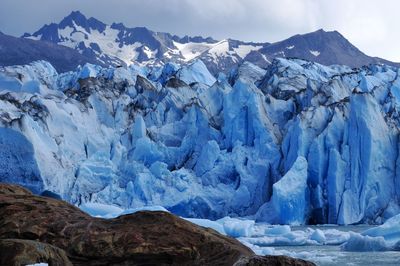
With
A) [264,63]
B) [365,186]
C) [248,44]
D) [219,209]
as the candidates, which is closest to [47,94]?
[219,209]

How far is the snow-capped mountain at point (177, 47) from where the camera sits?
4503 inches

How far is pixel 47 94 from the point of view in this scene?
110ft

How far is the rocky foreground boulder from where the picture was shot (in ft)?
18.6

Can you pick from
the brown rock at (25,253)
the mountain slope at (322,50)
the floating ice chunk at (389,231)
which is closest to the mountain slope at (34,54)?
the mountain slope at (322,50)

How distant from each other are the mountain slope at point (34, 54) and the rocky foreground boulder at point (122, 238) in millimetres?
106322

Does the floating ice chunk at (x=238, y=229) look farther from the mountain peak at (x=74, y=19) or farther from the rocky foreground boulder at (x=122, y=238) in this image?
the mountain peak at (x=74, y=19)

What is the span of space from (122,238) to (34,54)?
114 meters

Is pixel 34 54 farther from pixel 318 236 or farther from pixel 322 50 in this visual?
pixel 318 236

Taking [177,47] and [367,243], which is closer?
[367,243]

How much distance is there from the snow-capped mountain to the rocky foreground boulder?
103190 mm

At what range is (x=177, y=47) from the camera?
167000 millimetres

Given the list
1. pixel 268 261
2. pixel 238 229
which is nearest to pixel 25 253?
pixel 268 261

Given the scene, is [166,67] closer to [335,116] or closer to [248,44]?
[335,116]

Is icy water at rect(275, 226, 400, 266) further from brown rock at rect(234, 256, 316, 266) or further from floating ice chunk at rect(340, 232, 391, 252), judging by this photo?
brown rock at rect(234, 256, 316, 266)
